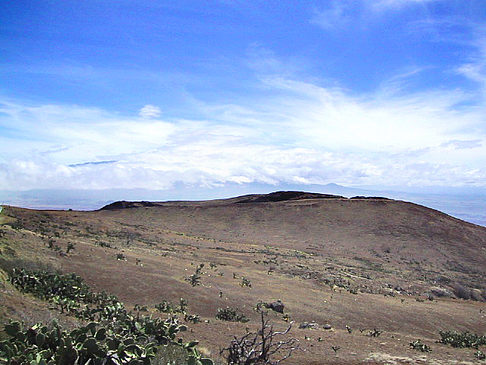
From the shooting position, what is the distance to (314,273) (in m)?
25.2

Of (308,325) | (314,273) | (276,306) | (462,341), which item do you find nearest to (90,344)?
(308,325)

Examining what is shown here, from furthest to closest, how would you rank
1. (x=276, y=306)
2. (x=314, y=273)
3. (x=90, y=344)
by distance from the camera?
(x=314, y=273) → (x=276, y=306) → (x=90, y=344)

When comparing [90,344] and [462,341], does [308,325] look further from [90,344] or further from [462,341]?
[90,344]

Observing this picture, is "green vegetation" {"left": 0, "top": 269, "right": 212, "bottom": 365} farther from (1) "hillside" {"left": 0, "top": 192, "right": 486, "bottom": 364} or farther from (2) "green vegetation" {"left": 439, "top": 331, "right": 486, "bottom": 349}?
(2) "green vegetation" {"left": 439, "top": 331, "right": 486, "bottom": 349}

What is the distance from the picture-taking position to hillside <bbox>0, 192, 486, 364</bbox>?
1191cm

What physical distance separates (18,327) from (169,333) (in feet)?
9.21

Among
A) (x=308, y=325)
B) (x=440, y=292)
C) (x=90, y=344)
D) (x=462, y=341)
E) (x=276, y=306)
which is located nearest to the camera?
(x=90, y=344)

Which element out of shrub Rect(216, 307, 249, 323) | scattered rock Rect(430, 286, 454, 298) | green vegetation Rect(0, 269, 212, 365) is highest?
green vegetation Rect(0, 269, 212, 365)

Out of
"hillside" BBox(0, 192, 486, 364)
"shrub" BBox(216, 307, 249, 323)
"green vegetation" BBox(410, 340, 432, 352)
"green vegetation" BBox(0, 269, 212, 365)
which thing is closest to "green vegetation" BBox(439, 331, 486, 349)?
"hillside" BBox(0, 192, 486, 364)

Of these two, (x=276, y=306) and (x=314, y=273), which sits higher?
(x=314, y=273)

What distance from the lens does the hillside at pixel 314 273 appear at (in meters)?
11.9

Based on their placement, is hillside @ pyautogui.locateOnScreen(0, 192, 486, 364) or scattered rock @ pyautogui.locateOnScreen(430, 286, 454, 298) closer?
hillside @ pyautogui.locateOnScreen(0, 192, 486, 364)

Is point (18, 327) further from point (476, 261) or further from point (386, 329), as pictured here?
point (476, 261)

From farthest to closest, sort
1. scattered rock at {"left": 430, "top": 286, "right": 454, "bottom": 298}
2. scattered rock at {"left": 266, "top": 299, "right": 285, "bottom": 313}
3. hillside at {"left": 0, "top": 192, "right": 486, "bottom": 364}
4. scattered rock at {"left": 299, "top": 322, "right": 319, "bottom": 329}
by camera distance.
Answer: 1. scattered rock at {"left": 430, "top": 286, "right": 454, "bottom": 298}
2. scattered rock at {"left": 266, "top": 299, "right": 285, "bottom": 313}
3. scattered rock at {"left": 299, "top": 322, "right": 319, "bottom": 329}
4. hillside at {"left": 0, "top": 192, "right": 486, "bottom": 364}
